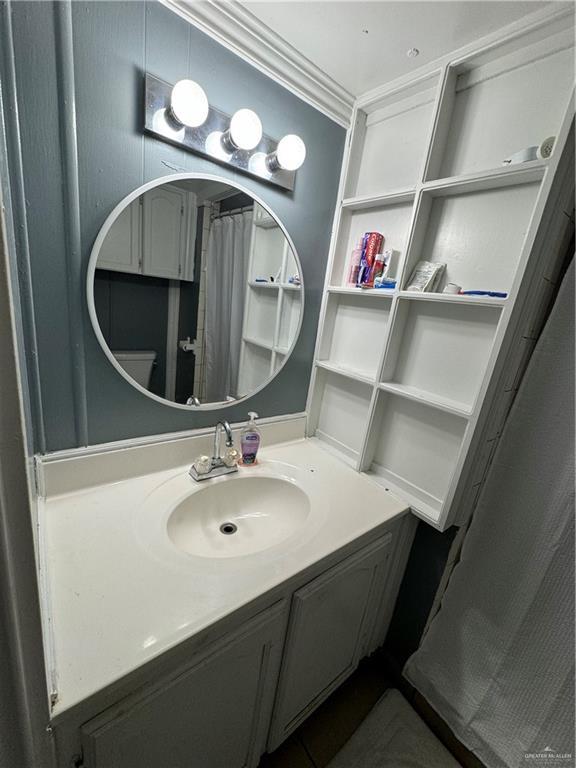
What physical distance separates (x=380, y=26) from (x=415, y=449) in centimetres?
124

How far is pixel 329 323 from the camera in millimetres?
1360

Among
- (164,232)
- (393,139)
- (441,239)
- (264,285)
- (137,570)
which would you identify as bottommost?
(137,570)

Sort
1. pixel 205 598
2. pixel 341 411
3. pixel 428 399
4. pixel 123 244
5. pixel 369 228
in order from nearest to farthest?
pixel 205 598 < pixel 123 244 < pixel 428 399 < pixel 369 228 < pixel 341 411

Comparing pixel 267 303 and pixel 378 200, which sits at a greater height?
pixel 378 200

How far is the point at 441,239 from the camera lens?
104 centimetres

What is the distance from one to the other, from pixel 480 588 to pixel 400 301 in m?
0.95

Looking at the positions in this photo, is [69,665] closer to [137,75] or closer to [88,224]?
[88,224]

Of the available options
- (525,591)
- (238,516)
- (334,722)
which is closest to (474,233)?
(525,591)

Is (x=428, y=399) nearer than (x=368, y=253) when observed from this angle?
Yes

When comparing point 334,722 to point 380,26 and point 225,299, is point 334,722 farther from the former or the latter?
point 380,26

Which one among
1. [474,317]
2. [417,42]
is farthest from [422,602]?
[417,42]

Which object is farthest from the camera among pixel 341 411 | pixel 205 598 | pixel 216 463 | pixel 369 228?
pixel 341 411

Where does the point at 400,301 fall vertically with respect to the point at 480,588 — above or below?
above

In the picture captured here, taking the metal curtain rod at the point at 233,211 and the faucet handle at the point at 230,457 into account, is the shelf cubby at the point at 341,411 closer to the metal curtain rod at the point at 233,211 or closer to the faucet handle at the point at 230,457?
the faucet handle at the point at 230,457
